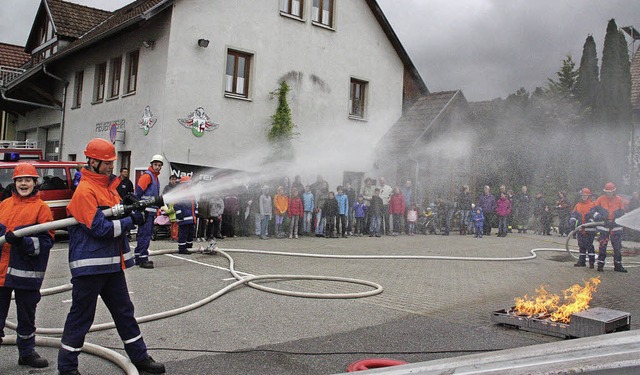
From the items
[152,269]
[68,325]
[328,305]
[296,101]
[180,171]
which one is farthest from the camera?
[296,101]

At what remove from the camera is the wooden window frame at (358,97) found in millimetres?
20953

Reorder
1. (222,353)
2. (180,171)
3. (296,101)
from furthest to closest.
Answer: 1. (296,101)
2. (180,171)
3. (222,353)

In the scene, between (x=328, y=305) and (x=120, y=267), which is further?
(x=328, y=305)

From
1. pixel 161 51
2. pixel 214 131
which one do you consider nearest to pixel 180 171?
pixel 214 131

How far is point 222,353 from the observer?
5109 mm

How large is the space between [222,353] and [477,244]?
12.6 meters

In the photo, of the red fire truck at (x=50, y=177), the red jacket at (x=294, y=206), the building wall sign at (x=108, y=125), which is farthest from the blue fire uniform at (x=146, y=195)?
the building wall sign at (x=108, y=125)

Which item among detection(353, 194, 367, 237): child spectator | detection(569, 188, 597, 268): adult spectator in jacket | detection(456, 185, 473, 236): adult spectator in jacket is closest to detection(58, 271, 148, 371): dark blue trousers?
detection(569, 188, 597, 268): adult spectator in jacket

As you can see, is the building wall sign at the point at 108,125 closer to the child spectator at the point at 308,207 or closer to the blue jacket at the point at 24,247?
the child spectator at the point at 308,207

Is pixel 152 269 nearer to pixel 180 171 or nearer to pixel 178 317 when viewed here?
pixel 178 317

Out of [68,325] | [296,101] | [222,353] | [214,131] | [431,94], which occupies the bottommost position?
[222,353]

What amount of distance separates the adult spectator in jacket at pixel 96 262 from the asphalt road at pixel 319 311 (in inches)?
14.5

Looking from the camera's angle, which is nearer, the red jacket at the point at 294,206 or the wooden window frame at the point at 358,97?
the red jacket at the point at 294,206

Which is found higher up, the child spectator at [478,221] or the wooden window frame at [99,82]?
the wooden window frame at [99,82]
